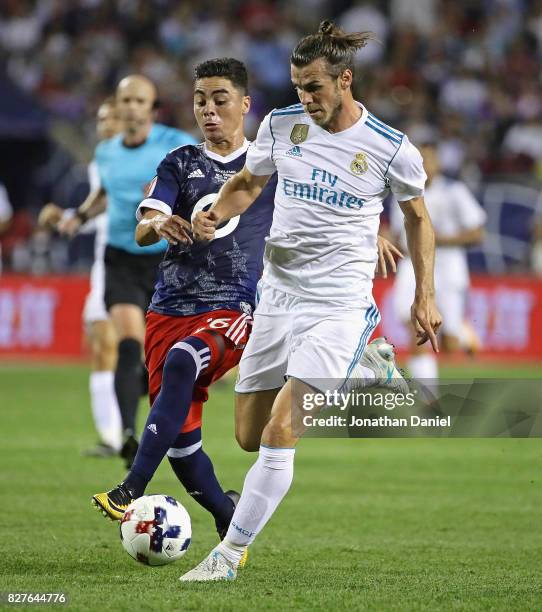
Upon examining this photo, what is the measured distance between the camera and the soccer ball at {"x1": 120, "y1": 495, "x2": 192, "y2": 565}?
17.9 ft

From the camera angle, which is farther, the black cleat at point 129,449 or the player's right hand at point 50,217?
the player's right hand at point 50,217

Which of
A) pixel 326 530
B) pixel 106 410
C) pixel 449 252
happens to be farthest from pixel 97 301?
pixel 449 252

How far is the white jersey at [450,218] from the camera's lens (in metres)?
13.4

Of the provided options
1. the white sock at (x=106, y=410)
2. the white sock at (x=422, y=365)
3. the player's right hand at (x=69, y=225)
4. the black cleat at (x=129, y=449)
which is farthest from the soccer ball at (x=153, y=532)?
the white sock at (x=422, y=365)

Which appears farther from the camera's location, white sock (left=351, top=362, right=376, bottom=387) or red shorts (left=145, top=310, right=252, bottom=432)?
red shorts (left=145, top=310, right=252, bottom=432)

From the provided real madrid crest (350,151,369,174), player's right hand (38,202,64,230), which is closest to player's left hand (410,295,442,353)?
real madrid crest (350,151,369,174)

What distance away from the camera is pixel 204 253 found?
6258 mm

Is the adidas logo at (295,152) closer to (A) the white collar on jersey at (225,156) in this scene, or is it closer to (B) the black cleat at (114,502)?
(A) the white collar on jersey at (225,156)

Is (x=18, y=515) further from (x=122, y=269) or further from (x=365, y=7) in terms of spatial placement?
(x=365, y=7)

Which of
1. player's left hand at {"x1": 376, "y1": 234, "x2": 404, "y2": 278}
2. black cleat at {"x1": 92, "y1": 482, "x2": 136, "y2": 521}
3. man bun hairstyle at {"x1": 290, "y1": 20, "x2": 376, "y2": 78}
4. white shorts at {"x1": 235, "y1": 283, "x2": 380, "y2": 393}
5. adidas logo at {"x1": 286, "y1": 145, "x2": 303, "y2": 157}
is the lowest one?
black cleat at {"x1": 92, "y1": 482, "x2": 136, "y2": 521}

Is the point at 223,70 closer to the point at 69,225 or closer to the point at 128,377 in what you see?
the point at 69,225

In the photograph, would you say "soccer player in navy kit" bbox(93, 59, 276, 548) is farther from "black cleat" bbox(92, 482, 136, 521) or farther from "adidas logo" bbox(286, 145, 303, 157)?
"adidas logo" bbox(286, 145, 303, 157)

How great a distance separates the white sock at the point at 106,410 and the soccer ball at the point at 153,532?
457 centimetres

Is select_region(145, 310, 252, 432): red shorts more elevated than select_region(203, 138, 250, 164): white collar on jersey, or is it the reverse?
select_region(203, 138, 250, 164): white collar on jersey
